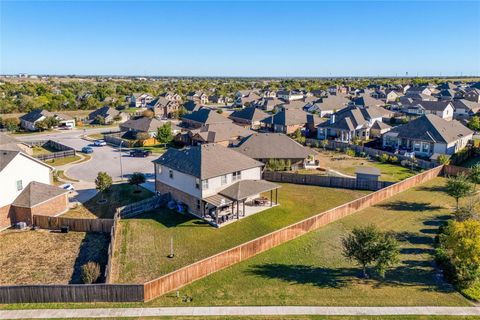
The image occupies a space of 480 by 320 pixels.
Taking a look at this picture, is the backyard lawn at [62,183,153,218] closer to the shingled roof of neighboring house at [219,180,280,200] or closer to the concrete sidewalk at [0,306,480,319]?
the shingled roof of neighboring house at [219,180,280,200]

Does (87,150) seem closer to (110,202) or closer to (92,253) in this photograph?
(110,202)

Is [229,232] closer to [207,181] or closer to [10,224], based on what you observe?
[207,181]

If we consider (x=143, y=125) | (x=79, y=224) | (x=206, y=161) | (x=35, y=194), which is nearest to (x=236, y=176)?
(x=206, y=161)

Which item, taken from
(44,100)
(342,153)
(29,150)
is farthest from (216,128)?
(44,100)

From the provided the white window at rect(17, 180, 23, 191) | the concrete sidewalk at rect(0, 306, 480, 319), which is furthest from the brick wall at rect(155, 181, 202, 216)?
the concrete sidewalk at rect(0, 306, 480, 319)

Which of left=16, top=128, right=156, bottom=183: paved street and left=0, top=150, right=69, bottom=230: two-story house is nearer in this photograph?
left=0, top=150, right=69, bottom=230: two-story house
